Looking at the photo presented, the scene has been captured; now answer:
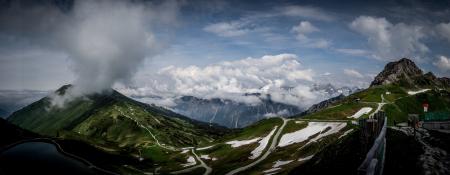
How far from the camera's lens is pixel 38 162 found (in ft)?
469

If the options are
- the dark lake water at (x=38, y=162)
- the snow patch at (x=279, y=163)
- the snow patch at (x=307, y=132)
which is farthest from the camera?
the snow patch at (x=307, y=132)

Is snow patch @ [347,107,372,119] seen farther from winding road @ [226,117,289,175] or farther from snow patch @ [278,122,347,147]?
winding road @ [226,117,289,175]

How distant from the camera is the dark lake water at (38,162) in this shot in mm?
129350

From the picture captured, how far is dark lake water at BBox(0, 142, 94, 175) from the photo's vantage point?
5093 inches

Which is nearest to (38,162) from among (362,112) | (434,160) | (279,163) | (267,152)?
(267,152)

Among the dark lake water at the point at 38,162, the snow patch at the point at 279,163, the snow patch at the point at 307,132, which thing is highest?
the snow patch at the point at 307,132

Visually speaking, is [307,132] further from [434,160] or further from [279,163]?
[434,160]

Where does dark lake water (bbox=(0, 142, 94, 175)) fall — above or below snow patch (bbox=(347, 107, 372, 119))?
below

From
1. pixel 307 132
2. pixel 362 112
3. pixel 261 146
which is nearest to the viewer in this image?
pixel 307 132

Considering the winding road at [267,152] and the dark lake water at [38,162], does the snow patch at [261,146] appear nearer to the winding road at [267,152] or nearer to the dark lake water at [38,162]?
the winding road at [267,152]

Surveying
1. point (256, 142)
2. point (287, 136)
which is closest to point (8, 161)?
point (256, 142)

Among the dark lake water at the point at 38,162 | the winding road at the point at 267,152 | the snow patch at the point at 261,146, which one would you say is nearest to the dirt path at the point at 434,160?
A: the winding road at the point at 267,152

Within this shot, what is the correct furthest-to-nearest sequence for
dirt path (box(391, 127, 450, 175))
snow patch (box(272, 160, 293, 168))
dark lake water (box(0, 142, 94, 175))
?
dark lake water (box(0, 142, 94, 175))
snow patch (box(272, 160, 293, 168))
dirt path (box(391, 127, 450, 175))

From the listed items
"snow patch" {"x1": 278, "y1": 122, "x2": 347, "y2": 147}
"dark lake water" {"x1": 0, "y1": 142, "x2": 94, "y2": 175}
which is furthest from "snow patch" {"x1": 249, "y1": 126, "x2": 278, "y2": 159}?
"dark lake water" {"x1": 0, "y1": 142, "x2": 94, "y2": 175}
